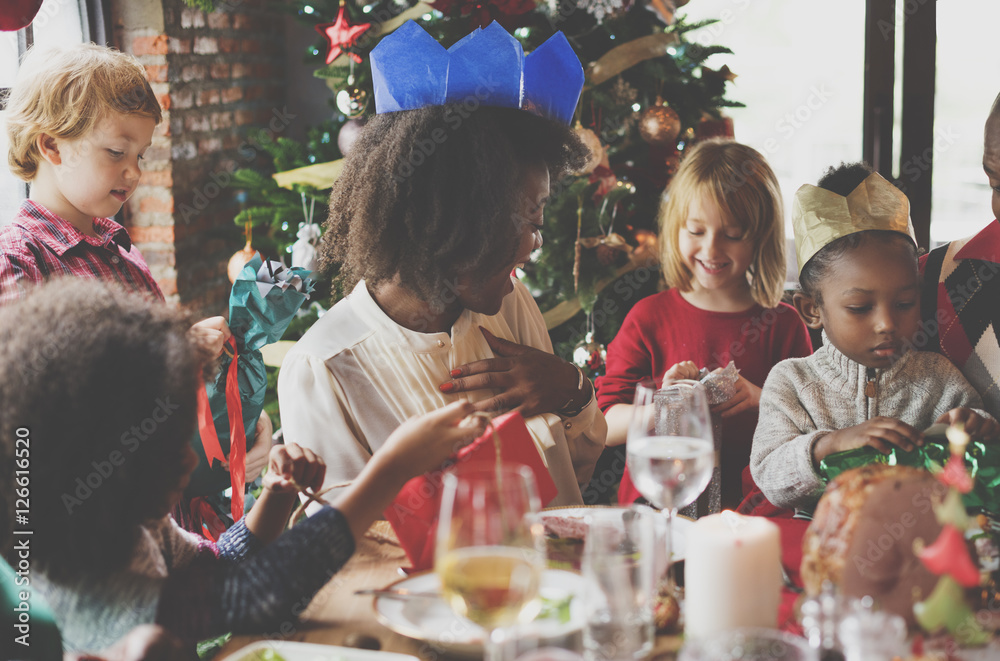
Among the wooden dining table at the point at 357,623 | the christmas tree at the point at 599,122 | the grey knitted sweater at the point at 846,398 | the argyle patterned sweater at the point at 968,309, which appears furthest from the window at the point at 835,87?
the wooden dining table at the point at 357,623

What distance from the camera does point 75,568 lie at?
864 mm

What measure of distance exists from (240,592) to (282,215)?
2.17 metres

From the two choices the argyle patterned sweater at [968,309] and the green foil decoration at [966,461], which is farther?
the argyle patterned sweater at [968,309]

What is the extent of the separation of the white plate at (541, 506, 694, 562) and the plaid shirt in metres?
0.94

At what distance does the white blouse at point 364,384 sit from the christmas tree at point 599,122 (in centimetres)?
114

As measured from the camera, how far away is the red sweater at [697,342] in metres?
2.12

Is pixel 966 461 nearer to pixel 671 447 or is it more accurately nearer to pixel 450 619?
pixel 671 447

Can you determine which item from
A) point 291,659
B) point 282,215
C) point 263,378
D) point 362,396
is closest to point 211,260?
point 282,215

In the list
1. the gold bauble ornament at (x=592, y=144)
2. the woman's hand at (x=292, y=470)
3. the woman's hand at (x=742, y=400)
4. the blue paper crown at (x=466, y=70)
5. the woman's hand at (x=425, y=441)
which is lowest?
the woman's hand at (x=742, y=400)

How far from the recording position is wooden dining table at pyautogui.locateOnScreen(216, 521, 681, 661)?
0.85 metres

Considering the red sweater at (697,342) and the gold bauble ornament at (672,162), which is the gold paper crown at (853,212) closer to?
the red sweater at (697,342)

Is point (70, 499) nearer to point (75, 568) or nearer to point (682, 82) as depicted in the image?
point (75, 568)

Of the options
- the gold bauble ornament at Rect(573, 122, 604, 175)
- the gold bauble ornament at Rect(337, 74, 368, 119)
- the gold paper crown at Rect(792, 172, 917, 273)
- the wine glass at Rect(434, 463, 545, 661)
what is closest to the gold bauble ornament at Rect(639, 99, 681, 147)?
the gold bauble ornament at Rect(573, 122, 604, 175)

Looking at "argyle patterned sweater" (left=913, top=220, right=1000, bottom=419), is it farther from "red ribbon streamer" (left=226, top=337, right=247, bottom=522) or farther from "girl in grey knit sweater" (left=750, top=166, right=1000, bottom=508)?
"red ribbon streamer" (left=226, top=337, right=247, bottom=522)
